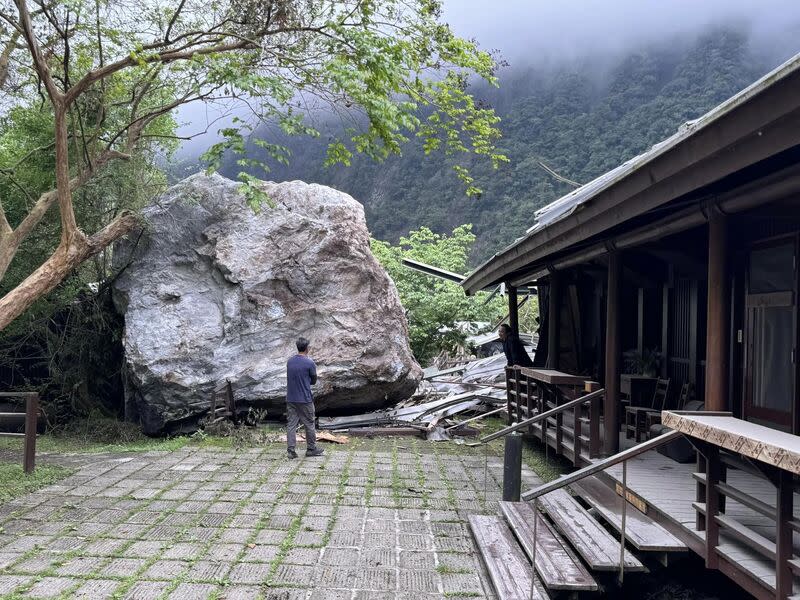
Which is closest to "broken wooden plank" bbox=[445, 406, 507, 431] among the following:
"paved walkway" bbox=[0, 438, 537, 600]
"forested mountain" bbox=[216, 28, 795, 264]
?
"paved walkway" bbox=[0, 438, 537, 600]

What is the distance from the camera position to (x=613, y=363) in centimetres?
723

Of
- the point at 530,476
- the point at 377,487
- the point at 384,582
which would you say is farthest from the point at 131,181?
the point at 384,582

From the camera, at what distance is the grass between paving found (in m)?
7.07

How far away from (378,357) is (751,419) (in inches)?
259

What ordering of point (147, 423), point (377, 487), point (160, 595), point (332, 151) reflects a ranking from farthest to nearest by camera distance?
point (147, 423)
point (332, 151)
point (377, 487)
point (160, 595)

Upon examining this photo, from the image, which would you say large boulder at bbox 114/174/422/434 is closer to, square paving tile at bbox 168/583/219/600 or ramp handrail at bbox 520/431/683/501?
square paving tile at bbox 168/583/219/600

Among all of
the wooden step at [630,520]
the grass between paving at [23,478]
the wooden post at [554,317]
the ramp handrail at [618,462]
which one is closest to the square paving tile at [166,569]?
the ramp handrail at [618,462]

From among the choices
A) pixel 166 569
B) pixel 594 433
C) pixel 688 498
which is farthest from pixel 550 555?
pixel 166 569

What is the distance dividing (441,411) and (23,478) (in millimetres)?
6879

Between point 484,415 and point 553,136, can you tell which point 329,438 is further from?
point 553,136

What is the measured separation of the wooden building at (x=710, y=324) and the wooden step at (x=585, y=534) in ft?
0.20

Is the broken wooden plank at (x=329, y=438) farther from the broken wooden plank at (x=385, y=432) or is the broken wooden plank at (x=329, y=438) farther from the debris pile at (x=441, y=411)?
the debris pile at (x=441, y=411)

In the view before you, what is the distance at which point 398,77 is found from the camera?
7797mm

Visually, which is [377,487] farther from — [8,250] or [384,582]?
[8,250]
